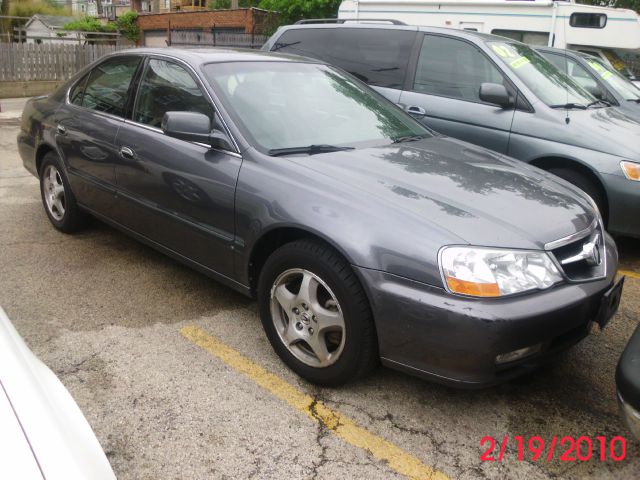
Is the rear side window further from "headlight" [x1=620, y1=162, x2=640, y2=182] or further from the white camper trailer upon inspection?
the white camper trailer

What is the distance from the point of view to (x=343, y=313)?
272cm

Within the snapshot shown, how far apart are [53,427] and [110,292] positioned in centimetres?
270

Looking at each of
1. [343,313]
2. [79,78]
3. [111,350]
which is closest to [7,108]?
[79,78]

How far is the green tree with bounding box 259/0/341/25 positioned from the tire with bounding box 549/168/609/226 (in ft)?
68.8

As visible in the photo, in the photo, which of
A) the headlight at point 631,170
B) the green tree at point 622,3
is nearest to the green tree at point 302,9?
the green tree at point 622,3

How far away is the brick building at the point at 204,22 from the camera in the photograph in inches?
891

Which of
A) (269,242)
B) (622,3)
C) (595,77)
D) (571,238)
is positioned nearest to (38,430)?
(269,242)

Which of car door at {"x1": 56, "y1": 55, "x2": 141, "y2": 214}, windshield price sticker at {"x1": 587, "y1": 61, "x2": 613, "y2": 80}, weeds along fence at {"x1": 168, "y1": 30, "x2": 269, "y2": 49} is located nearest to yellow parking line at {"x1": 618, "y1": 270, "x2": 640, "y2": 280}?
car door at {"x1": 56, "y1": 55, "x2": 141, "y2": 214}

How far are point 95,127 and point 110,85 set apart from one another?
0.38 m

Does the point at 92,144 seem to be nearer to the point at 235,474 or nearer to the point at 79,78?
the point at 79,78

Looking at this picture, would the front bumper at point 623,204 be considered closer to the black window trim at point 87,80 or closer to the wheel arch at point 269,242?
the wheel arch at point 269,242

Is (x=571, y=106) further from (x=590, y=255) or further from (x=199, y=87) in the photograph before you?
(x=199, y=87)

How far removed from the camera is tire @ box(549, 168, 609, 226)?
4.78m

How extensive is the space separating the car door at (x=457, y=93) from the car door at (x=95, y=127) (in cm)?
258
